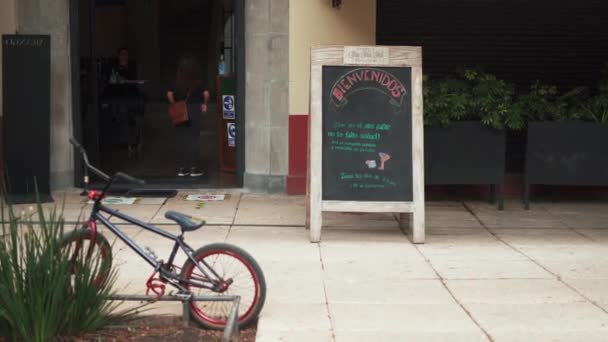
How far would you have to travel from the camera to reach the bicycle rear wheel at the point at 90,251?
5.45 m

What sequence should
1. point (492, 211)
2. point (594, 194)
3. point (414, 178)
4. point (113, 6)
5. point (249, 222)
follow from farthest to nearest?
point (113, 6) < point (594, 194) < point (492, 211) < point (249, 222) < point (414, 178)

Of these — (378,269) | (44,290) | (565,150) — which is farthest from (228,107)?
(44,290)

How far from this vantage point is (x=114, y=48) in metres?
12.1

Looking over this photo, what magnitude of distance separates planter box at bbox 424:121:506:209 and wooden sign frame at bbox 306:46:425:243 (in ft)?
5.05

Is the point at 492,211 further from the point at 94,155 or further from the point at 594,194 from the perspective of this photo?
the point at 94,155

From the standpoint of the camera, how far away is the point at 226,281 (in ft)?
18.8

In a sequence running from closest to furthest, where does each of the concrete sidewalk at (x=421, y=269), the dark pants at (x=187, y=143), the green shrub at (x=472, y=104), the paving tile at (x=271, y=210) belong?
the concrete sidewalk at (x=421, y=269) → the paving tile at (x=271, y=210) → the green shrub at (x=472, y=104) → the dark pants at (x=187, y=143)

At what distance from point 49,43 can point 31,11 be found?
73 centimetres

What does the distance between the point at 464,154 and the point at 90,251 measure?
17.9 feet

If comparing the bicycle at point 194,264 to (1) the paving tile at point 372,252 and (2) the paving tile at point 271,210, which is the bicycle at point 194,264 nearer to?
(1) the paving tile at point 372,252

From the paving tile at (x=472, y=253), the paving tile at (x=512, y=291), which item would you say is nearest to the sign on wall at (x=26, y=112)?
the paving tile at (x=472, y=253)

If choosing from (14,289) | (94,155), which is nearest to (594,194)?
(94,155)

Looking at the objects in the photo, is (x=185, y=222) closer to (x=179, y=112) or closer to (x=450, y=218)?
(x=450, y=218)

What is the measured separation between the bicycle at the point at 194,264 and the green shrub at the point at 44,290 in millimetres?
283
